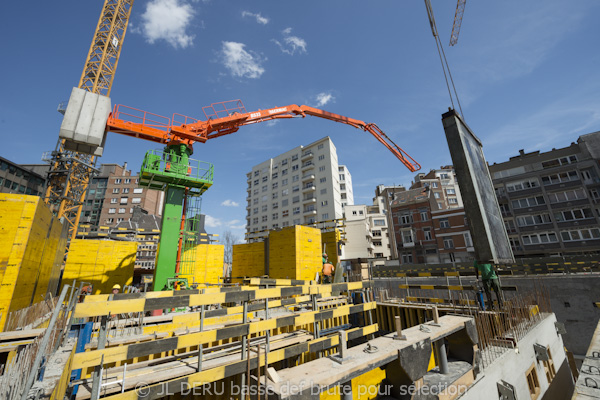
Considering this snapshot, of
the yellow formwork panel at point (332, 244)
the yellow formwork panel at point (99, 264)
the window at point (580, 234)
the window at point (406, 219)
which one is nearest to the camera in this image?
the yellow formwork panel at point (99, 264)

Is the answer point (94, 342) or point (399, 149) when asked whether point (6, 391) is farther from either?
point (399, 149)

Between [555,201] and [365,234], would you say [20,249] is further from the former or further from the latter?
[555,201]

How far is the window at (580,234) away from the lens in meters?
31.5

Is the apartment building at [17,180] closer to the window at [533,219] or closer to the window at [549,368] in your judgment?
the window at [549,368]

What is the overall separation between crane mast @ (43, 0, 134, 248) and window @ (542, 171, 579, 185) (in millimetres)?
63288

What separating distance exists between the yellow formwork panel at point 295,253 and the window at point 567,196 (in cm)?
3804

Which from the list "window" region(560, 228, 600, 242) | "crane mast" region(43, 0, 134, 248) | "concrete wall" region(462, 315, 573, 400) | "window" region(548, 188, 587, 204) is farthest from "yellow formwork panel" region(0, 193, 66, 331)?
"window" region(548, 188, 587, 204)

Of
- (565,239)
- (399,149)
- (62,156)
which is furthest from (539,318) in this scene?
(62,156)

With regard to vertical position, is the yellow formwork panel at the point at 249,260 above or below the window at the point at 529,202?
below

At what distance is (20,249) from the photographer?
8.50 meters

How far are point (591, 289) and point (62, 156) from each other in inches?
2065

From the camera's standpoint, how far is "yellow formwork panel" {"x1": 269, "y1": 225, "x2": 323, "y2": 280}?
19156 millimetres

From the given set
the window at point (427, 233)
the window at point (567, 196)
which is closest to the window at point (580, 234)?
the window at point (567, 196)

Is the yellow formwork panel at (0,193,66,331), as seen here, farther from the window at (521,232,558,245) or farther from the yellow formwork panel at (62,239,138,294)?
the window at (521,232,558,245)
